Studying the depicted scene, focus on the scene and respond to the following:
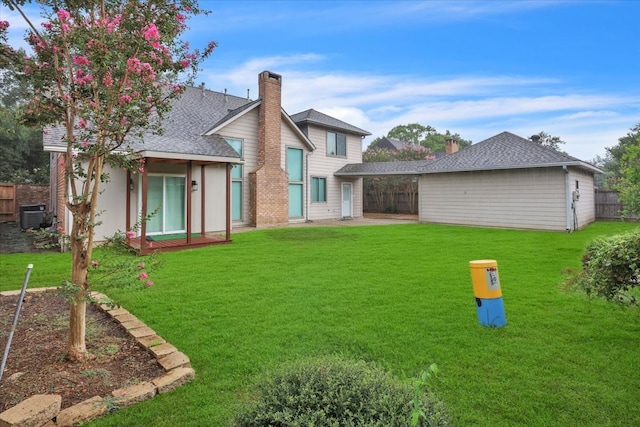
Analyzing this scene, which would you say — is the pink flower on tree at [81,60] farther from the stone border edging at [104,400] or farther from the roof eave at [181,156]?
the roof eave at [181,156]

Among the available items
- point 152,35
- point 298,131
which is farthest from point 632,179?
point 298,131

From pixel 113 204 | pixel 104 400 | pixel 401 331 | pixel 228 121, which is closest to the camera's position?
pixel 104 400

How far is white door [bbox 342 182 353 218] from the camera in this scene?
20.9 m

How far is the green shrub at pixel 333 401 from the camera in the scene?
1595 mm

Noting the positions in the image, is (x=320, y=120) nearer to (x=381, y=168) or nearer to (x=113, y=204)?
(x=381, y=168)

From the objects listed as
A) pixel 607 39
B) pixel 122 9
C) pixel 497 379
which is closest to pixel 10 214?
pixel 122 9

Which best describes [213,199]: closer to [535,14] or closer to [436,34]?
[436,34]

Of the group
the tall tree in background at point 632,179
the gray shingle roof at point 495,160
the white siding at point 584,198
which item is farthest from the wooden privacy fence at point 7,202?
the white siding at point 584,198

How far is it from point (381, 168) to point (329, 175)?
9.42 ft

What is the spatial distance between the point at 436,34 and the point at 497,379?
39.8 feet

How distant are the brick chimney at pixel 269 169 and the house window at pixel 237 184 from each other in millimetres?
421

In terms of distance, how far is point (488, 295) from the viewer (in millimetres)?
4145

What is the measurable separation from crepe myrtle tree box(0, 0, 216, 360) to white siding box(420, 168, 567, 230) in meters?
14.8

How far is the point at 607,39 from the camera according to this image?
12.1m
